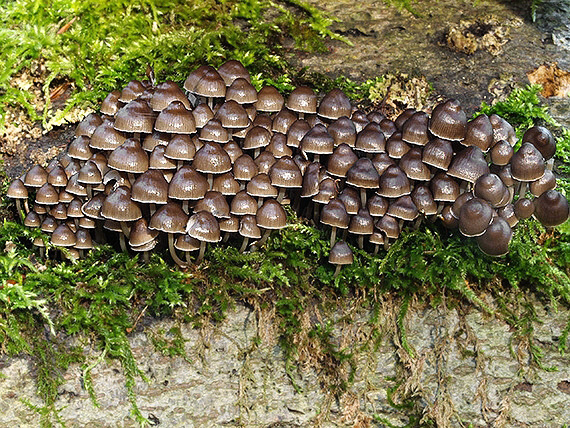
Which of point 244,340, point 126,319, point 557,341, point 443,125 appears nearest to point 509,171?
point 443,125

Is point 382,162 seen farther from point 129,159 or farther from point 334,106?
point 129,159

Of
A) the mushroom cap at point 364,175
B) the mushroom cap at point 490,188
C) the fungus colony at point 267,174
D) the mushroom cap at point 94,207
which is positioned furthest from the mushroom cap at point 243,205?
the mushroom cap at point 490,188

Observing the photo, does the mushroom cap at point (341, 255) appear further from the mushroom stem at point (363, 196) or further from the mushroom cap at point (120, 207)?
the mushroom cap at point (120, 207)

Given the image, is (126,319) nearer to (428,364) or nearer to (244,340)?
(244,340)

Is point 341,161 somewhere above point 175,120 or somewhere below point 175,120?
below

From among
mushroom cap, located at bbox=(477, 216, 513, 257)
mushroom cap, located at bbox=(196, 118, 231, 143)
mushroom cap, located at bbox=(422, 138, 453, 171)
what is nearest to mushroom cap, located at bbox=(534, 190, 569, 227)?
mushroom cap, located at bbox=(477, 216, 513, 257)

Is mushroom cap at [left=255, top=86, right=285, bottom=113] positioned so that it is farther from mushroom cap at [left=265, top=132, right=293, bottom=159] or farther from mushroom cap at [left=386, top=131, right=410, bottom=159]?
mushroom cap at [left=386, top=131, right=410, bottom=159]

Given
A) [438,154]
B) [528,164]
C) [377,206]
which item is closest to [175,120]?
[377,206]
